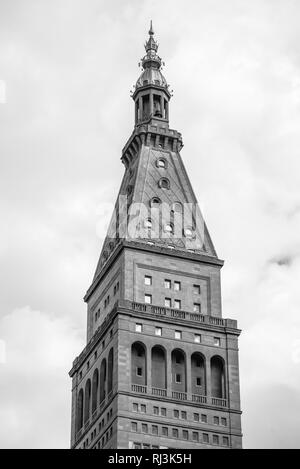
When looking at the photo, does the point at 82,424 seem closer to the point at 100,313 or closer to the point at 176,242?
the point at 100,313

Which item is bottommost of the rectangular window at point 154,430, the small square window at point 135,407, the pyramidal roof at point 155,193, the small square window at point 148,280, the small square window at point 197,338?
the rectangular window at point 154,430

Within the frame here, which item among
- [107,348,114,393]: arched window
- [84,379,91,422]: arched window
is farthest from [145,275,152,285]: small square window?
[84,379,91,422]: arched window

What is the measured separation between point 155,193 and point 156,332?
2334cm

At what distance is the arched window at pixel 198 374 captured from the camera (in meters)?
157

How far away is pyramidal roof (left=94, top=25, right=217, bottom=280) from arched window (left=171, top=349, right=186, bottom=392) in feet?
50.3

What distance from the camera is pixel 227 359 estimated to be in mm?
159250

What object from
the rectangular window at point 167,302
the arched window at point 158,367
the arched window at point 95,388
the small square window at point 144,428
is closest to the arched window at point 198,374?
the arched window at point 158,367

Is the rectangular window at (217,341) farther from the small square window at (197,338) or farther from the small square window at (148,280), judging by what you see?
the small square window at (148,280)

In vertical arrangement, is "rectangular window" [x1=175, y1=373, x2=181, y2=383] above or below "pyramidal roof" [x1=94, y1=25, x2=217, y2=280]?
below

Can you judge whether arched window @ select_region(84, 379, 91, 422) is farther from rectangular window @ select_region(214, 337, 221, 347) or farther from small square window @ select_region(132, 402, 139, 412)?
rectangular window @ select_region(214, 337, 221, 347)

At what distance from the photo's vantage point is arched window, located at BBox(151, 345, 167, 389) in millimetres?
155750

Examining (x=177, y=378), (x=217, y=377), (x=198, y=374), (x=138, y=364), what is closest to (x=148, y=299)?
(x=138, y=364)
